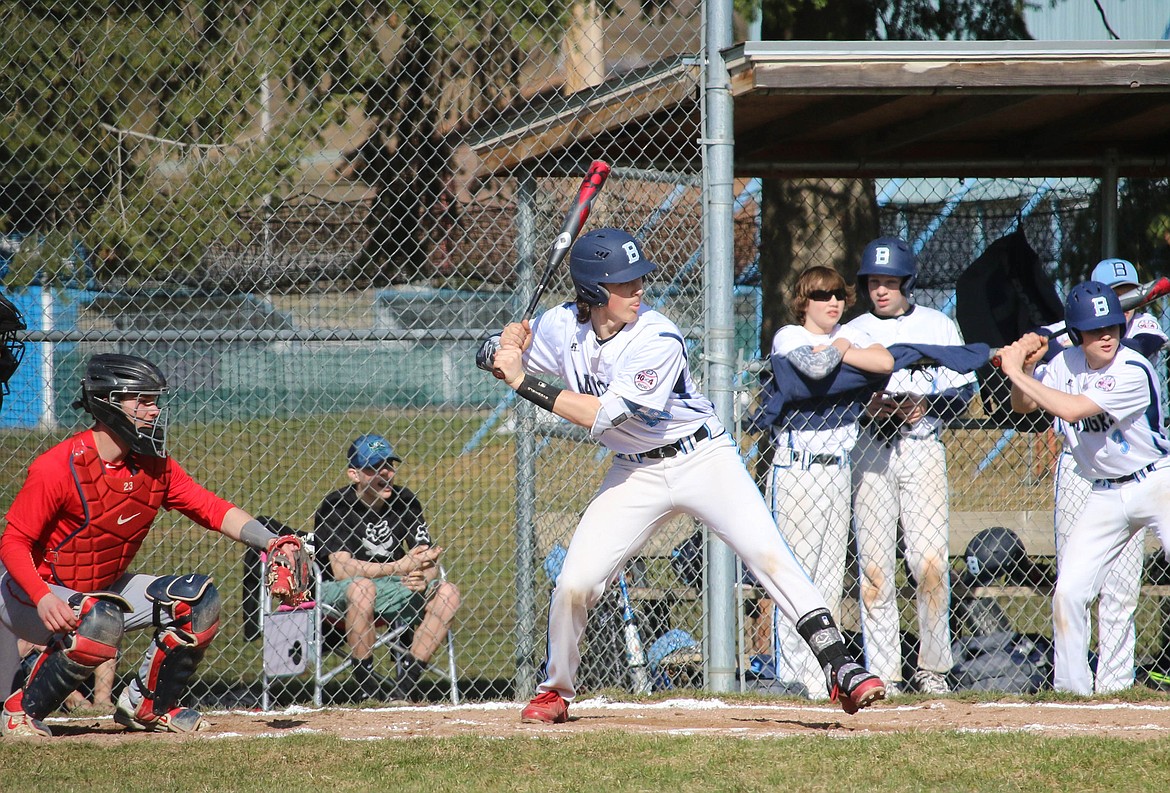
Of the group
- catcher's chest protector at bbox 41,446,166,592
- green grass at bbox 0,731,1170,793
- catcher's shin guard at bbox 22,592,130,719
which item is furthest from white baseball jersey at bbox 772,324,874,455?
catcher's shin guard at bbox 22,592,130,719

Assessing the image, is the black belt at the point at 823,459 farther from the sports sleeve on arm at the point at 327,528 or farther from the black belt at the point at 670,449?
the sports sleeve on arm at the point at 327,528

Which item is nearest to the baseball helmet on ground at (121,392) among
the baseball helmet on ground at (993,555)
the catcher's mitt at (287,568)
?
the catcher's mitt at (287,568)

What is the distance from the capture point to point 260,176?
7.57m

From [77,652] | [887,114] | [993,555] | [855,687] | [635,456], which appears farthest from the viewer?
[887,114]

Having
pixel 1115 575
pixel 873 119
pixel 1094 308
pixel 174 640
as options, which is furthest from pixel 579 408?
pixel 873 119

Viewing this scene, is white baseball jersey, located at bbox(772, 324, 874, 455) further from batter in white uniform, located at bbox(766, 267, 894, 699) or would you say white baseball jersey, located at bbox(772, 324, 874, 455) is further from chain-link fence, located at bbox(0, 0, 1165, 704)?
chain-link fence, located at bbox(0, 0, 1165, 704)

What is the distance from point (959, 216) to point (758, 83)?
2360 mm

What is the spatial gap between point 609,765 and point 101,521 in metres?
2.08

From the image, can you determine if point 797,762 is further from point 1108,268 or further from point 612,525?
point 1108,268

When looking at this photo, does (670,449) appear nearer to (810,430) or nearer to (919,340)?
(810,430)

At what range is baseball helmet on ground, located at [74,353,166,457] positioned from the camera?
4375 millimetres

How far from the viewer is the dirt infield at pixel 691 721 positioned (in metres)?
4.28

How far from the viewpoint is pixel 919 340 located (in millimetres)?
5266

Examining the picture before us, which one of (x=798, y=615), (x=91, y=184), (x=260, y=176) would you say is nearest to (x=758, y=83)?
(x=798, y=615)
